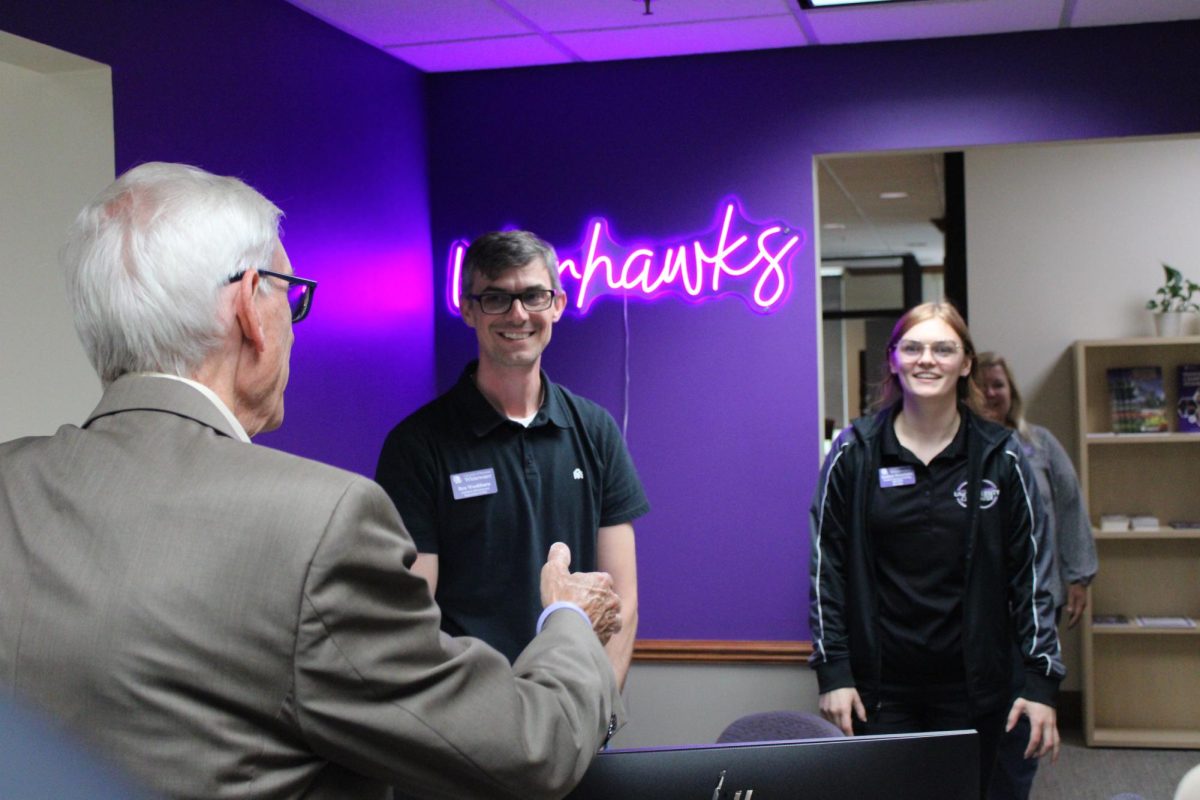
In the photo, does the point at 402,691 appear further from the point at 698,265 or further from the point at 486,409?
the point at 698,265

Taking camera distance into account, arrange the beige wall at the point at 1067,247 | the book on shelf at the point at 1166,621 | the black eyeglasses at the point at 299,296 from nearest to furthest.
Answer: the black eyeglasses at the point at 299,296 → the book on shelf at the point at 1166,621 → the beige wall at the point at 1067,247

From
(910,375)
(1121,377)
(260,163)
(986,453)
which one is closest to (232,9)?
(260,163)

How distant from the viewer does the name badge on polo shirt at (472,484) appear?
8.59ft

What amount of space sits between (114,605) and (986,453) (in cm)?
249

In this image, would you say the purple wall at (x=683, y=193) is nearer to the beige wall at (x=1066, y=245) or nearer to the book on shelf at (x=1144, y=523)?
the beige wall at (x=1066, y=245)

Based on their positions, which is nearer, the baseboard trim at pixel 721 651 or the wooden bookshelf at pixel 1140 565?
the baseboard trim at pixel 721 651

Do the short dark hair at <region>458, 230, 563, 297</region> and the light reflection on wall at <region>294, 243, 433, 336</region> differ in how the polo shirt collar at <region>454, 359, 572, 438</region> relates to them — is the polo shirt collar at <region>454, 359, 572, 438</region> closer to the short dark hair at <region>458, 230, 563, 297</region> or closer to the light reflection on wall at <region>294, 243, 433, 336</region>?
the short dark hair at <region>458, 230, 563, 297</region>

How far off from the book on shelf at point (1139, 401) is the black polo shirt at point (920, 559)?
314 cm

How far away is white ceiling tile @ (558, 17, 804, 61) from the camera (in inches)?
167

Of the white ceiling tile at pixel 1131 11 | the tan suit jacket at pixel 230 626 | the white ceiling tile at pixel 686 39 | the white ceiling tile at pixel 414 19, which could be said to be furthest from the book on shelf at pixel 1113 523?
the tan suit jacket at pixel 230 626

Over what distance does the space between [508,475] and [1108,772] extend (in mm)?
3994

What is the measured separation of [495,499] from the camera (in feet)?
8.63

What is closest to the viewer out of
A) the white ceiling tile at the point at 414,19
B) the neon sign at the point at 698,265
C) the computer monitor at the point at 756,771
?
the computer monitor at the point at 756,771

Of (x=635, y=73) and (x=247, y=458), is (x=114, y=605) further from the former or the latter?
(x=635, y=73)
